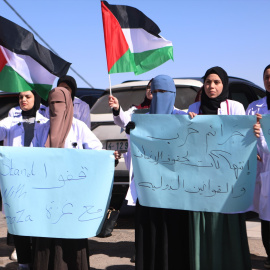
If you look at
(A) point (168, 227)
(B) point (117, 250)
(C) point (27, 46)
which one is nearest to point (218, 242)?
(A) point (168, 227)

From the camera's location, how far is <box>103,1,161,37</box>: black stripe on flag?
5.66 meters

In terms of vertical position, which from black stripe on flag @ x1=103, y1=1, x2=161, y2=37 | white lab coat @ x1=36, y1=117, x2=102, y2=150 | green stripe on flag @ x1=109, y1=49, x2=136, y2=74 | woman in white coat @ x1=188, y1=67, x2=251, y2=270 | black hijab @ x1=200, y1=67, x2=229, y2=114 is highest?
black stripe on flag @ x1=103, y1=1, x2=161, y2=37

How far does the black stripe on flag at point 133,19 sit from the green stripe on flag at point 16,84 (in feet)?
3.26

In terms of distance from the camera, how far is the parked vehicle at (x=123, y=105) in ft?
24.8

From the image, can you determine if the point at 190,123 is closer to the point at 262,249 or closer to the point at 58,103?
the point at 58,103

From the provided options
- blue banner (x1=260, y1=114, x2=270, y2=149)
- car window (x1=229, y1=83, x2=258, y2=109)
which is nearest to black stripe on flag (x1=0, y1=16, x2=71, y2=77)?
blue banner (x1=260, y1=114, x2=270, y2=149)

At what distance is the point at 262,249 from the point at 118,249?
1.59 metres

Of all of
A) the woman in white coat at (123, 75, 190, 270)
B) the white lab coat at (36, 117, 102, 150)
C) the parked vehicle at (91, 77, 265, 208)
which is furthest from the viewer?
the parked vehicle at (91, 77, 265, 208)

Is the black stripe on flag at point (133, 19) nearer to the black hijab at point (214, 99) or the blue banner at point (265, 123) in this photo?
the black hijab at point (214, 99)

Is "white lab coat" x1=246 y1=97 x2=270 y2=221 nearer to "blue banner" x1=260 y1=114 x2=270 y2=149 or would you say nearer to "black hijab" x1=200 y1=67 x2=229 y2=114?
"black hijab" x1=200 y1=67 x2=229 y2=114

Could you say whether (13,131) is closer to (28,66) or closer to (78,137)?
(28,66)

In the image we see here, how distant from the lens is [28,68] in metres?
5.62

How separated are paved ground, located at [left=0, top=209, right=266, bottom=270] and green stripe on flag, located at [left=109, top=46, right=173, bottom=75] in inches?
77.1

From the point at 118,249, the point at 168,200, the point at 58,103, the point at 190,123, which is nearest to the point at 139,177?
the point at 168,200
